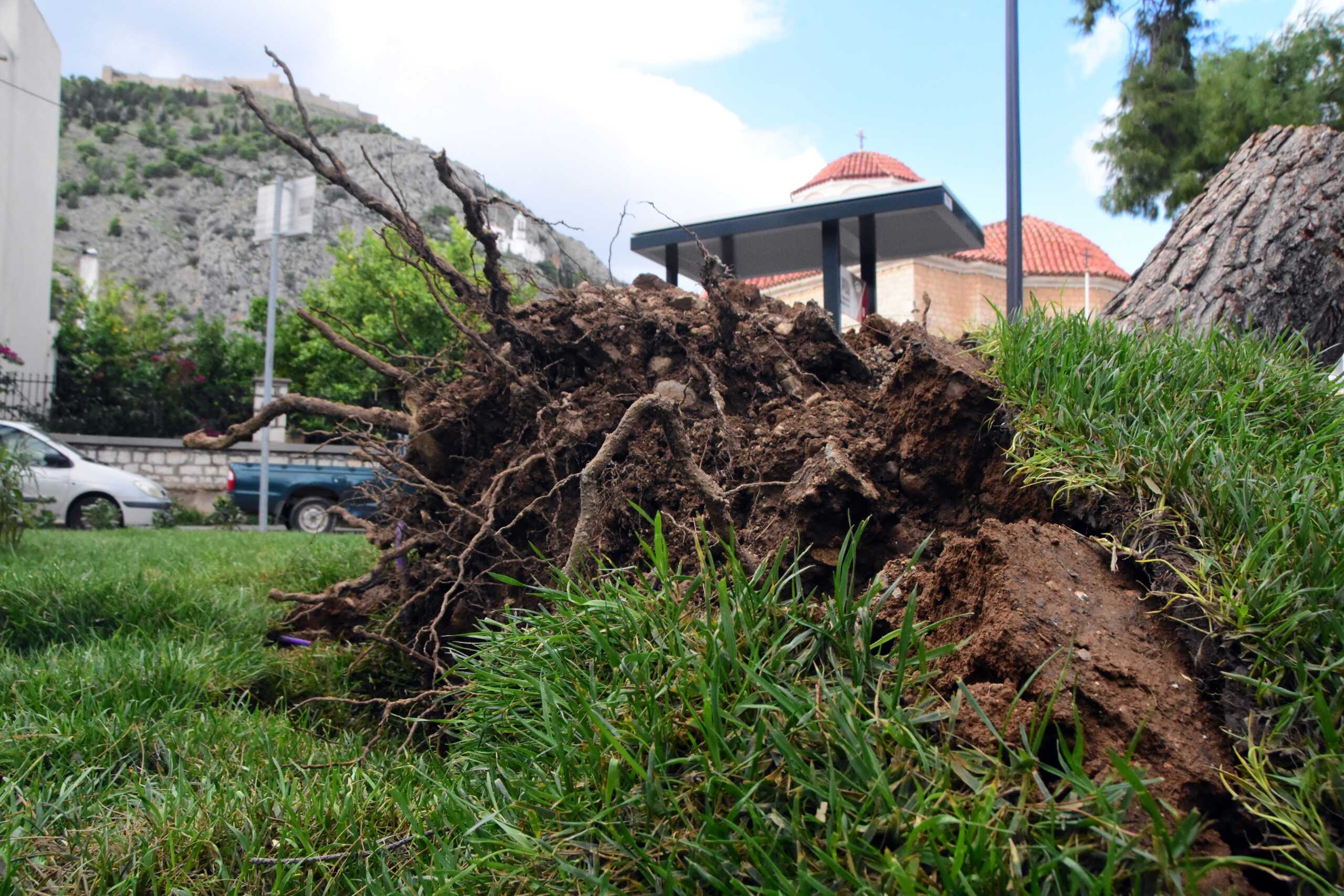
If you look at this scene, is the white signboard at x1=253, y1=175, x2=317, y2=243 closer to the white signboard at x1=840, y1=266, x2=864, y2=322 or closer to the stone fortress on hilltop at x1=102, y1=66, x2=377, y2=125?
the white signboard at x1=840, y1=266, x2=864, y2=322

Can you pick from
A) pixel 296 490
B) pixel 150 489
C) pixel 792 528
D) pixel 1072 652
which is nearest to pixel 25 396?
pixel 296 490

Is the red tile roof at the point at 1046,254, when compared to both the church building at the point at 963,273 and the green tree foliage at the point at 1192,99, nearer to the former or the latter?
the church building at the point at 963,273

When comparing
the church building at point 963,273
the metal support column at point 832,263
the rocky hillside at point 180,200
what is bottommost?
the metal support column at point 832,263

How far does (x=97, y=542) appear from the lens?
8078mm

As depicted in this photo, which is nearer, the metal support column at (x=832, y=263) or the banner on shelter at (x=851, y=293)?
the metal support column at (x=832, y=263)

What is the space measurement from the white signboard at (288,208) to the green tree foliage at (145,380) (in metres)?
5.79

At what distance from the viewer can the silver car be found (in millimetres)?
13477

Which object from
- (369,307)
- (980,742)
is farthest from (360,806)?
(369,307)

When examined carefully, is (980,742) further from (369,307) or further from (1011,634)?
(369,307)

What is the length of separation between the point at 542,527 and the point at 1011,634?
2.06 m

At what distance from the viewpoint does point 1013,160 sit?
29.8 feet

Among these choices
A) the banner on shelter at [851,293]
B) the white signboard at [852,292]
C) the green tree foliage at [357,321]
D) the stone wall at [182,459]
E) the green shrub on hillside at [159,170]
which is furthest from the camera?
the green shrub on hillside at [159,170]

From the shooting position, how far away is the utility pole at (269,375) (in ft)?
53.6

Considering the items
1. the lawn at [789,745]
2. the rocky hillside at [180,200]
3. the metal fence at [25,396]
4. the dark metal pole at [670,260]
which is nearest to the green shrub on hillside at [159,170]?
the rocky hillside at [180,200]
